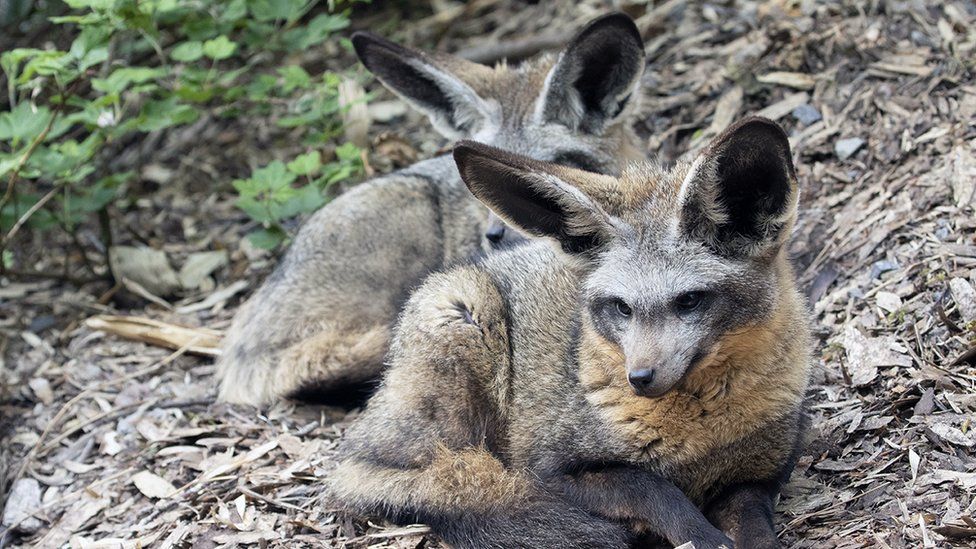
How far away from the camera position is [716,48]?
8.70 m

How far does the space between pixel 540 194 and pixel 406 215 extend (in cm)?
281

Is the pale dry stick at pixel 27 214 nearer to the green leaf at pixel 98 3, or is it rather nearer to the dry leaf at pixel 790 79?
the green leaf at pixel 98 3

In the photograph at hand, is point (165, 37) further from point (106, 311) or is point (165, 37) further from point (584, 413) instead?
point (584, 413)

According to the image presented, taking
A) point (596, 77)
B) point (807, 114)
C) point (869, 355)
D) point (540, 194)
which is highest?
point (596, 77)

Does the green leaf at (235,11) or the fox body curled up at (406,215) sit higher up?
the green leaf at (235,11)

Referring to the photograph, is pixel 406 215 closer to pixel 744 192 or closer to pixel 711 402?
pixel 711 402

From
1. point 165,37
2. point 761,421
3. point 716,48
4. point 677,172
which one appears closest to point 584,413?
point 761,421

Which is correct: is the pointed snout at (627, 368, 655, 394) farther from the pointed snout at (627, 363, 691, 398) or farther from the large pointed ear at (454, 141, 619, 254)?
the large pointed ear at (454, 141, 619, 254)

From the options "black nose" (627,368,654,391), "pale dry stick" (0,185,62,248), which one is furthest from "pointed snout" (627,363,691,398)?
"pale dry stick" (0,185,62,248)

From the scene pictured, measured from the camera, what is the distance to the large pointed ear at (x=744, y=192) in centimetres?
417

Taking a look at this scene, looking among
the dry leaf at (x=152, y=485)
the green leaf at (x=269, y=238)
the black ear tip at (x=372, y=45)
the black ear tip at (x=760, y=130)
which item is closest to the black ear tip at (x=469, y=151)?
the black ear tip at (x=760, y=130)

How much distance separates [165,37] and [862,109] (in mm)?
6288

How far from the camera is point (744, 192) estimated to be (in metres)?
4.44

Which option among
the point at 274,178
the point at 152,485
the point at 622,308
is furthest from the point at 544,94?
the point at 152,485
